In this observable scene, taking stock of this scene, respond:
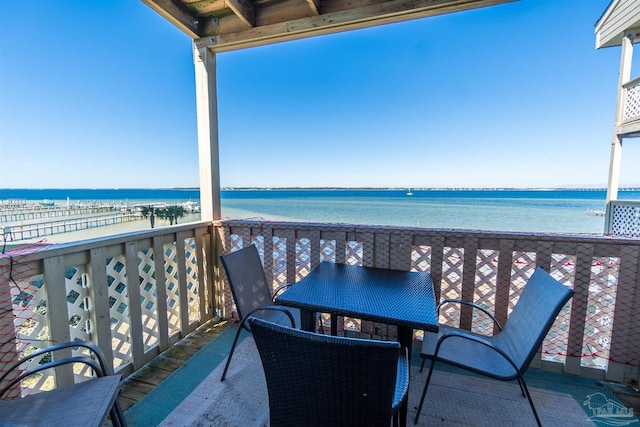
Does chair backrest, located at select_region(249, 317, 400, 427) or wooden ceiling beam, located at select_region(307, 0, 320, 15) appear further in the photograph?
wooden ceiling beam, located at select_region(307, 0, 320, 15)

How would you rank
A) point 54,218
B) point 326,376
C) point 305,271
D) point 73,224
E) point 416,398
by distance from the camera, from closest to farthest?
point 326,376 → point 416,398 → point 305,271 → point 73,224 → point 54,218

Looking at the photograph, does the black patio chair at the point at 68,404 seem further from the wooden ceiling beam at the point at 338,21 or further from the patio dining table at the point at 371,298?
the wooden ceiling beam at the point at 338,21

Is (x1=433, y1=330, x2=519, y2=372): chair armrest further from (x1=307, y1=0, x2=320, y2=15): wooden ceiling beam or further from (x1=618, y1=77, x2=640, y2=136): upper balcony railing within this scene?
(x1=618, y1=77, x2=640, y2=136): upper balcony railing

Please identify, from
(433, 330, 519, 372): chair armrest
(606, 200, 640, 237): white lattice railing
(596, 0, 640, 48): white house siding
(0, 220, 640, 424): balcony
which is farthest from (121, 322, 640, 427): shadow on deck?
(596, 0, 640, 48): white house siding

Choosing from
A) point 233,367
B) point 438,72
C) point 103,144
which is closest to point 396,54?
point 438,72

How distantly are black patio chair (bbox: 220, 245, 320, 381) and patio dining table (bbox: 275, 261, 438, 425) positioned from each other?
31 cm

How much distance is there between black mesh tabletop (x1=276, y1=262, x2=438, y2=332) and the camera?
4.13 feet

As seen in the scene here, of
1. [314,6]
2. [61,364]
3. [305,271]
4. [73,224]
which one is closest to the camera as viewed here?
[61,364]

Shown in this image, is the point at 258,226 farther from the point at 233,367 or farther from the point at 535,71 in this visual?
the point at 535,71

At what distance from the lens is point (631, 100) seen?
473 cm

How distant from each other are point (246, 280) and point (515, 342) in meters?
1.81

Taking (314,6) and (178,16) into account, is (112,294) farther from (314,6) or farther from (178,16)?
(314,6)

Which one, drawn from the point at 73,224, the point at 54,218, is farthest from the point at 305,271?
the point at 54,218

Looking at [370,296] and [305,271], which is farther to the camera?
[305,271]
